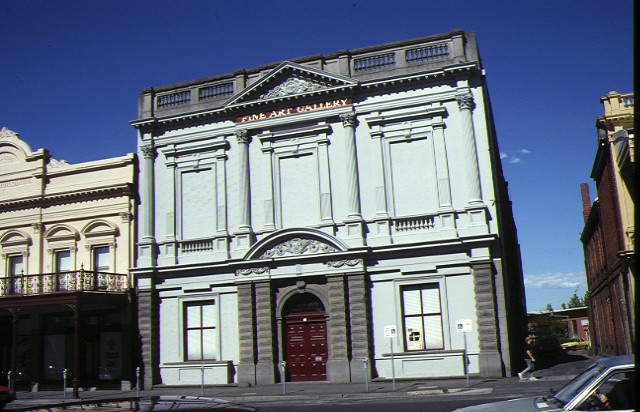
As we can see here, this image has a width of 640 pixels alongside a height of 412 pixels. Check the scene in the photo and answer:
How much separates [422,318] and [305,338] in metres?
4.62

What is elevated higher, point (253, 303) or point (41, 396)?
point (253, 303)

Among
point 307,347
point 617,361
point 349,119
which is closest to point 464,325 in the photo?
point 307,347

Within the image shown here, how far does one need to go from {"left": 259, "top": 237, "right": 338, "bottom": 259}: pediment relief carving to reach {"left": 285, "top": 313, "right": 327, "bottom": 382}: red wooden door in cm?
243

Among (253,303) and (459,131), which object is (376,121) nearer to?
(459,131)

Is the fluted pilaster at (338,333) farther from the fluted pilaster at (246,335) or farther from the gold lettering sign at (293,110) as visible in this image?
the gold lettering sign at (293,110)

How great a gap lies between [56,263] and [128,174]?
525 centimetres

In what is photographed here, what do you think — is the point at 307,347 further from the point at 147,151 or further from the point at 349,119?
the point at 147,151

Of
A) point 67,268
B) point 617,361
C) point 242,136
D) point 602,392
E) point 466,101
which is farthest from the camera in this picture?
point 67,268

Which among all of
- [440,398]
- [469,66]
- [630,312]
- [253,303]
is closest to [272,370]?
[253,303]

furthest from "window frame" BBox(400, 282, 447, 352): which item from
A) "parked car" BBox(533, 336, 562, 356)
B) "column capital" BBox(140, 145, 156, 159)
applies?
"parked car" BBox(533, 336, 562, 356)

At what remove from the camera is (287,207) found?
2667 cm

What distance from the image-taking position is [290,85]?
27094 mm

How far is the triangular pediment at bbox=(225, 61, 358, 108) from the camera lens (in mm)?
26266

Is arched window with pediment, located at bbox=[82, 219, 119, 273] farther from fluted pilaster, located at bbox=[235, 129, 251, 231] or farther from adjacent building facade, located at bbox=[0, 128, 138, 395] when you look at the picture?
fluted pilaster, located at bbox=[235, 129, 251, 231]
